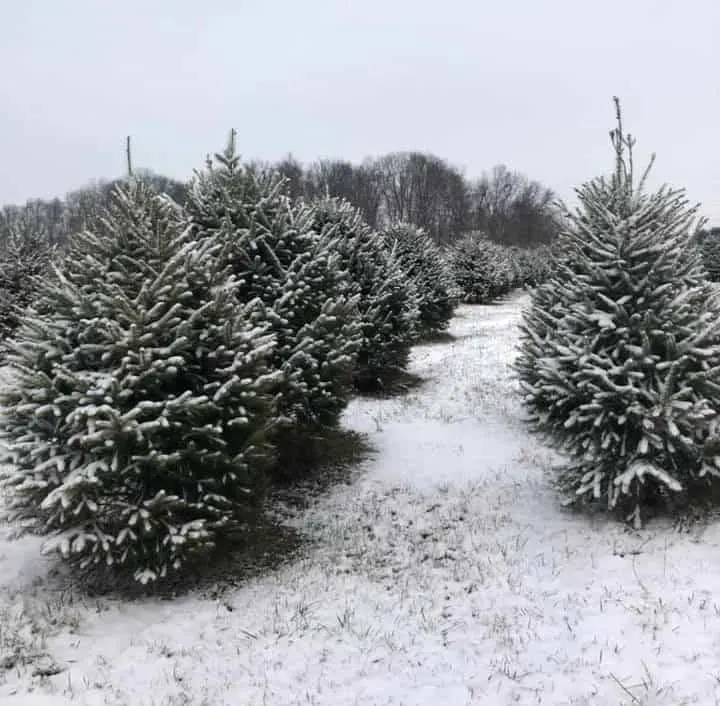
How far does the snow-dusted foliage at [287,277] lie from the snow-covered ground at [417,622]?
1537 mm

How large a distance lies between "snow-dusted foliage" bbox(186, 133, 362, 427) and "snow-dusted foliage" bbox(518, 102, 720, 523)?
262cm

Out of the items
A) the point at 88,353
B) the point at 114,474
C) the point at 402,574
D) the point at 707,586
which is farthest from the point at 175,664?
the point at 707,586

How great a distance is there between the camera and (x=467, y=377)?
14.3 m

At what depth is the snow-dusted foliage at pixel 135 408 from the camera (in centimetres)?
543

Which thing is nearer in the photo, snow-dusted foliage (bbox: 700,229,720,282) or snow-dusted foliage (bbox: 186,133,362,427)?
snow-dusted foliage (bbox: 186,133,362,427)

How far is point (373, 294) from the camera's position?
44.2 ft

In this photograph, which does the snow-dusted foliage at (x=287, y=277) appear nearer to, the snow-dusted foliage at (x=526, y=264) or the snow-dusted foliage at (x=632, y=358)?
the snow-dusted foliage at (x=632, y=358)

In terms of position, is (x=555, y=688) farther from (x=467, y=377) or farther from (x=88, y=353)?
(x=467, y=377)

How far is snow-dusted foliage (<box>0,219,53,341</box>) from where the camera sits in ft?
51.6

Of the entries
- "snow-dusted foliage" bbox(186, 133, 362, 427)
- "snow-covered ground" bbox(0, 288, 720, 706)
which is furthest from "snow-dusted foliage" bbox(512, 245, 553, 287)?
"snow-covered ground" bbox(0, 288, 720, 706)

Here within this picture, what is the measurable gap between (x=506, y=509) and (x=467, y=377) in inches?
276

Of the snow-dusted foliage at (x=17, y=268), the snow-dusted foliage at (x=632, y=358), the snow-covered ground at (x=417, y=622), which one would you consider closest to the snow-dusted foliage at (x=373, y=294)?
the snow-covered ground at (x=417, y=622)

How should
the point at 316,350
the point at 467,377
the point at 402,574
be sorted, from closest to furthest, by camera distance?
1. the point at 402,574
2. the point at 316,350
3. the point at 467,377

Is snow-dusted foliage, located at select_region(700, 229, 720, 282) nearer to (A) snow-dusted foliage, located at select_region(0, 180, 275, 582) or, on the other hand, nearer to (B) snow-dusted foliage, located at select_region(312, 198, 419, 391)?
(B) snow-dusted foliage, located at select_region(312, 198, 419, 391)
